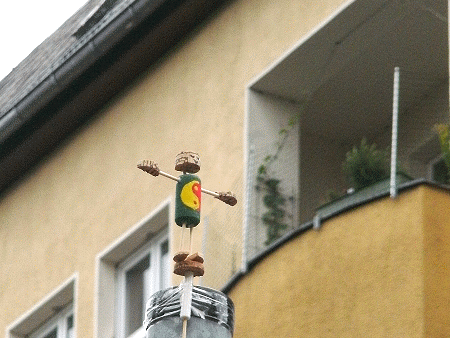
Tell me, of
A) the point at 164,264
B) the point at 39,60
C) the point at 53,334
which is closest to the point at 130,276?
the point at 164,264

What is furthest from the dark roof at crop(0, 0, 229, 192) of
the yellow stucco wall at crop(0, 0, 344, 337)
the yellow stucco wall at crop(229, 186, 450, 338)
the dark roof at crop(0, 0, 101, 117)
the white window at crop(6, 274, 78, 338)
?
the yellow stucco wall at crop(229, 186, 450, 338)

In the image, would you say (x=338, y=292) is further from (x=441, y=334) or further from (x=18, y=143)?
(x=18, y=143)

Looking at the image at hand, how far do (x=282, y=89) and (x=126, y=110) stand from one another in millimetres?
2416

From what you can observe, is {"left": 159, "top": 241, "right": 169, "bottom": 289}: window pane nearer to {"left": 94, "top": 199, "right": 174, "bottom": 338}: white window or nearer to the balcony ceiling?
{"left": 94, "top": 199, "right": 174, "bottom": 338}: white window

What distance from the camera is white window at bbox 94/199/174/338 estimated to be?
16.0 meters

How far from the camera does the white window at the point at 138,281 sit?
52.7 ft

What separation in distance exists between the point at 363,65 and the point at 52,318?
4.58 metres

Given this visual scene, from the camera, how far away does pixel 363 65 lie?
1488cm

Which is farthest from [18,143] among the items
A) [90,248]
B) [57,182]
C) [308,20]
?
[308,20]

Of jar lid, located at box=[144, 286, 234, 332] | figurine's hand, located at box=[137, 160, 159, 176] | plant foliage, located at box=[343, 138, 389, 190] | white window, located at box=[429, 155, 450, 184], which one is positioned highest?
white window, located at box=[429, 155, 450, 184]

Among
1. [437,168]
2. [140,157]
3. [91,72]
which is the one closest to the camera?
[437,168]

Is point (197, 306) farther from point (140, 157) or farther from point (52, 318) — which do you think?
point (52, 318)

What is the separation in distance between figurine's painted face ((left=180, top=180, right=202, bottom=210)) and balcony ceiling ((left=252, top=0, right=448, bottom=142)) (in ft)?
17.0

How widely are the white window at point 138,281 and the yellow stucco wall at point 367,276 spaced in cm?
376
